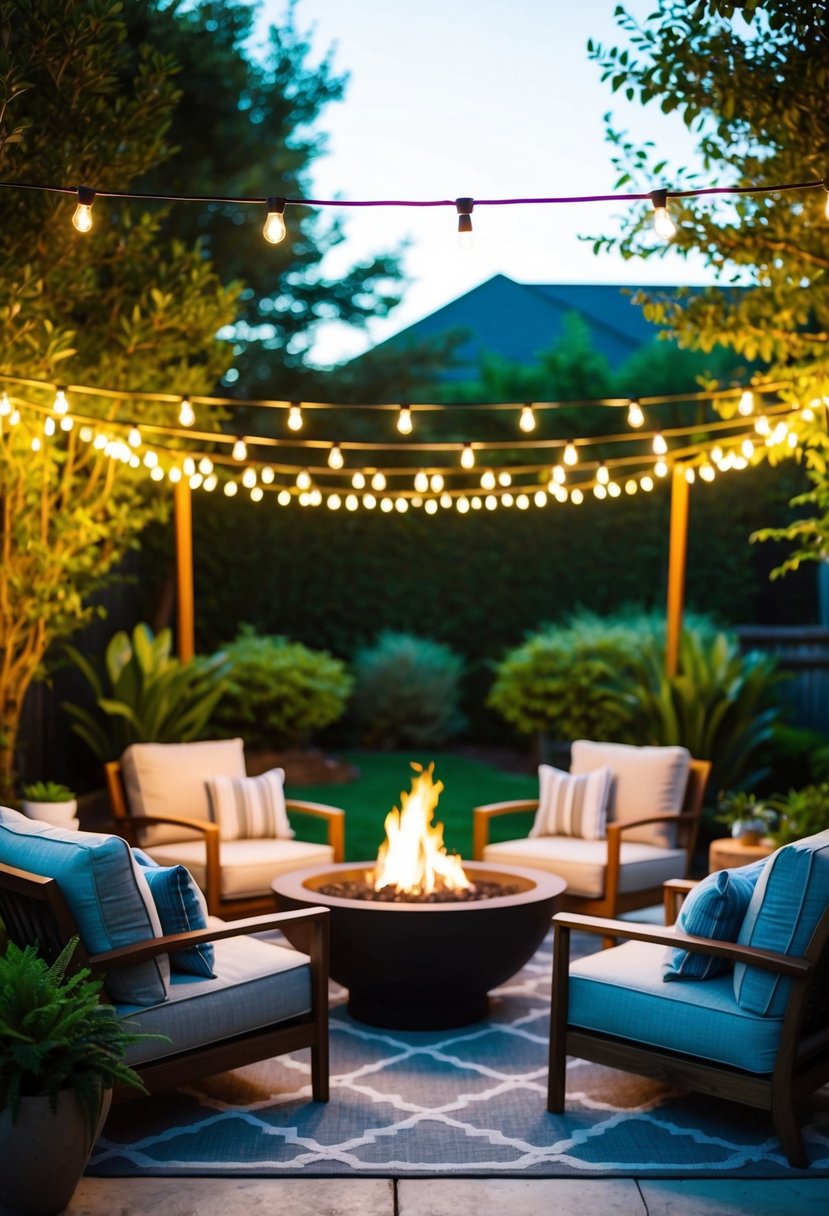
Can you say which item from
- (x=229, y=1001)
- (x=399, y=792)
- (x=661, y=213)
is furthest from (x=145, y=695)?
(x=661, y=213)

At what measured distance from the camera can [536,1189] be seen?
10.8 ft

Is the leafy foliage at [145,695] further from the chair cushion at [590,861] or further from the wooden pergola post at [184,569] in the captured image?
the chair cushion at [590,861]

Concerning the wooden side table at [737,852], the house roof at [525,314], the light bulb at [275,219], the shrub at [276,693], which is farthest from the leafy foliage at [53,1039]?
the house roof at [525,314]

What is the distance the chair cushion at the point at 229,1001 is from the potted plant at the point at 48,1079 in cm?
30

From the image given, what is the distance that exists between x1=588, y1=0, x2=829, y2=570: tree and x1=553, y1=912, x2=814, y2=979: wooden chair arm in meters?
2.55

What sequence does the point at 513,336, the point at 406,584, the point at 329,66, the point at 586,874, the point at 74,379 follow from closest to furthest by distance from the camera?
the point at 586,874
the point at 74,379
the point at 329,66
the point at 406,584
the point at 513,336

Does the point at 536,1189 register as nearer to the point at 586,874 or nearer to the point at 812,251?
the point at 586,874

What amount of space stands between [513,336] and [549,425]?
3.29 m

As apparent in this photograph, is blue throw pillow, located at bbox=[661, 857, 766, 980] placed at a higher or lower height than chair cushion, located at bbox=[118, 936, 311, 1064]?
higher

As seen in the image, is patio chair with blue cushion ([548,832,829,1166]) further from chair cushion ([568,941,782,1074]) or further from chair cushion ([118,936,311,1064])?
chair cushion ([118,936,311,1064])

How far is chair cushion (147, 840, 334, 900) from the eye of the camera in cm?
548

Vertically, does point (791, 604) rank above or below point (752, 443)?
below

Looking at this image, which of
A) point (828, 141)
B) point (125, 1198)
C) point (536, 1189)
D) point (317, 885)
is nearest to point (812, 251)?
point (828, 141)

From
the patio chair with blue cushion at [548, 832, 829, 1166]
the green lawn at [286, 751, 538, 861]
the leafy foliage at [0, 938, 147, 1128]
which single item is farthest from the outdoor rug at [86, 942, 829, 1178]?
the green lawn at [286, 751, 538, 861]
